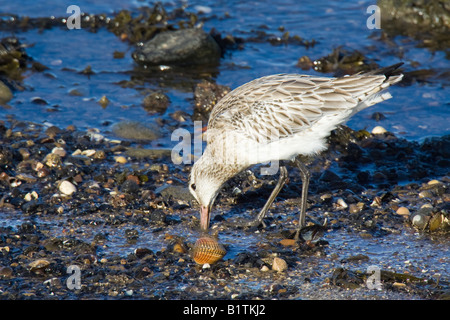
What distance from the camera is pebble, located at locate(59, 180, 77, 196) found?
7016 millimetres

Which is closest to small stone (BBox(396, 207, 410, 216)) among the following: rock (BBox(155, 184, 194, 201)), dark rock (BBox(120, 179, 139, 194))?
rock (BBox(155, 184, 194, 201))

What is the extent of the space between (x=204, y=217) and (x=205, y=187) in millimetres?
317

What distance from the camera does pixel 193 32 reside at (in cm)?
1087

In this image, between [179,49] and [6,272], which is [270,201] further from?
[179,49]

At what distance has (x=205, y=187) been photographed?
6.49m

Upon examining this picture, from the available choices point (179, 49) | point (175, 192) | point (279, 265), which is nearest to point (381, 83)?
point (279, 265)

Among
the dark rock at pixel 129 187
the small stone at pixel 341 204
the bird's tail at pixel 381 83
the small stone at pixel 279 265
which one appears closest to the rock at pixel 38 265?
the dark rock at pixel 129 187

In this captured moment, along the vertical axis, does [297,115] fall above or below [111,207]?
above

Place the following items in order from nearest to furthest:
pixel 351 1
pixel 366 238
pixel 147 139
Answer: pixel 366 238
pixel 147 139
pixel 351 1

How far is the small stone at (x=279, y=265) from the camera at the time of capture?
A: 220 inches

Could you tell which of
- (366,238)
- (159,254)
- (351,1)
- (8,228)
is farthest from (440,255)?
(351,1)

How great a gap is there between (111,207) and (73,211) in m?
0.41

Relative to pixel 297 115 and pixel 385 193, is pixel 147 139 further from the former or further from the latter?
pixel 385 193

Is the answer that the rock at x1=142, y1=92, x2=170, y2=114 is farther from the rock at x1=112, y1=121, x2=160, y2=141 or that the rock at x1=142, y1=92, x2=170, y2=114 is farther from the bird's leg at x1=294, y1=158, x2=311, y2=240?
the bird's leg at x1=294, y1=158, x2=311, y2=240
